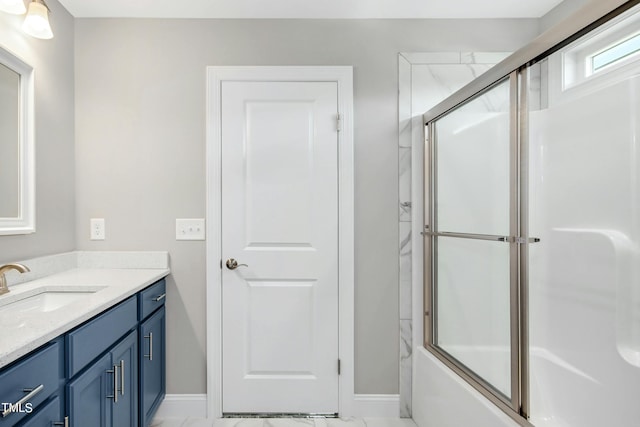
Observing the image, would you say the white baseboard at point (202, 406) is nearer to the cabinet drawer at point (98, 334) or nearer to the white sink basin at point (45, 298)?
the cabinet drawer at point (98, 334)

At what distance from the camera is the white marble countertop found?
933 millimetres

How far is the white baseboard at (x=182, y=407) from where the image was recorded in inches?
81.6

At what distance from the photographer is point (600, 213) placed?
157cm

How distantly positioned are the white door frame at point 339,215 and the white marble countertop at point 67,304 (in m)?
0.33

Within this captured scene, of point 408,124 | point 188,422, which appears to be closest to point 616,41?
point 408,124

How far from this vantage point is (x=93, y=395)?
50.3 inches

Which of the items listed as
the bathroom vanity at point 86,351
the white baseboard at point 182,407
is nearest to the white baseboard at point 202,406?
the white baseboard at point 182,407

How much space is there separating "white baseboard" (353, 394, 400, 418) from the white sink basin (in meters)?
1.51

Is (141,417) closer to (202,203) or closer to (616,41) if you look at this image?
(202,203)

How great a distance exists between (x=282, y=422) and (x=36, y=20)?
2.34m

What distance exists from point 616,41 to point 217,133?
1.80 meters

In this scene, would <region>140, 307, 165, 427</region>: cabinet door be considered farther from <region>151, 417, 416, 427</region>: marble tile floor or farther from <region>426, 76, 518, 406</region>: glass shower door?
<region>426, 76, 518, 406</region>: glass shower door

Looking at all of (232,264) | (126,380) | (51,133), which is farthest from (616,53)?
(51,133)

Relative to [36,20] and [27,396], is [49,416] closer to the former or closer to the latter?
[27,396]
